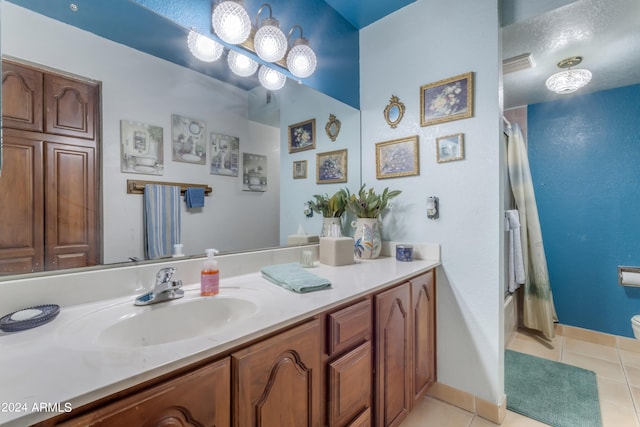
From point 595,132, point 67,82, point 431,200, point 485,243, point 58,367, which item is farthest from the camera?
point 595,132

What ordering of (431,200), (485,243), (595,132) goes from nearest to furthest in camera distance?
1. (485,243)
2. (431,200)
3. (595,132)

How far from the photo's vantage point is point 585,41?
165 cm

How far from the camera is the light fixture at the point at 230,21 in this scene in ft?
3.74

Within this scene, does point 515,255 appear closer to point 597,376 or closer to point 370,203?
point 597,376

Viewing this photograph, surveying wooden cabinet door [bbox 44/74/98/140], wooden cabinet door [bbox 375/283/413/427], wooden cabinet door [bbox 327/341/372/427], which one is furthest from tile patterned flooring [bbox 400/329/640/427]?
wooden cabinet door [bbox 44/74/98/140]

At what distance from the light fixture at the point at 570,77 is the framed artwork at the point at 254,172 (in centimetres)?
212

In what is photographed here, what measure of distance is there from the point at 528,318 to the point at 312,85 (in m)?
2.61

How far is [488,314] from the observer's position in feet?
4.69

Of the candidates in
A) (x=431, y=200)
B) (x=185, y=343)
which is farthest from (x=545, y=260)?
(x=185, y=343)

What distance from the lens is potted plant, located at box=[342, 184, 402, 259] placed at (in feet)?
5.32

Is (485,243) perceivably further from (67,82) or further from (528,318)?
(67,82)

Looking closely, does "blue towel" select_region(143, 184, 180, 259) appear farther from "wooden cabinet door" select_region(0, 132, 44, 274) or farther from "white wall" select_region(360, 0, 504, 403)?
"white wall" select_region(360, 0, 504, 403)

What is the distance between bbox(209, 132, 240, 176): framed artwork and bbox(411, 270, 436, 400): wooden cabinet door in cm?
101

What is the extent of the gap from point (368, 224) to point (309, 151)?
1.90ft
